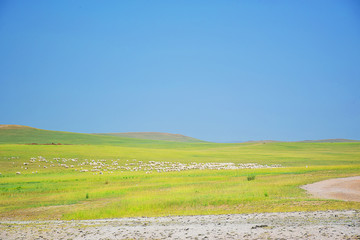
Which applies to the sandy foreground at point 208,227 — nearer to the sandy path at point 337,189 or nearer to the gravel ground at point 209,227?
the gravel ground at point 209,227

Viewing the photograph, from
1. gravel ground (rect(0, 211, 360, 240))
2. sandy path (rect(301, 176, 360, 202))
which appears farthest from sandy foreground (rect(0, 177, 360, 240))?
sandy path (rect(301, 176, 360, 202))

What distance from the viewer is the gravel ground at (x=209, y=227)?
12.0 metres

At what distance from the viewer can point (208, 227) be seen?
13594 millimetres

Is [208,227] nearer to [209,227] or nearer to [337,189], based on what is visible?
[209,227]

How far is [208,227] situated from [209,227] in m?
0.04

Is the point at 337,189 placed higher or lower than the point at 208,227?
higher

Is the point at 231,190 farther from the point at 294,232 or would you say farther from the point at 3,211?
the point at 3,211

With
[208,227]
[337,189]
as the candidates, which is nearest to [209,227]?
[208,227]

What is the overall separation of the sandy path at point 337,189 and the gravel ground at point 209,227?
19.0 ft

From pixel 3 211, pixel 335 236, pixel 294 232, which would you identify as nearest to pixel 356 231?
pixel 335 236

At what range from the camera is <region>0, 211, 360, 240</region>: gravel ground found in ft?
39.4

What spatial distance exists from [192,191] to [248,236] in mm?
13213

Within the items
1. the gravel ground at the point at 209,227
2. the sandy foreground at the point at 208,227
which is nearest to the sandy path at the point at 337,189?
the sandy foreground at the point at 208,227

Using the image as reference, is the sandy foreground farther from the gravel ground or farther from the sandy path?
the sandy path
